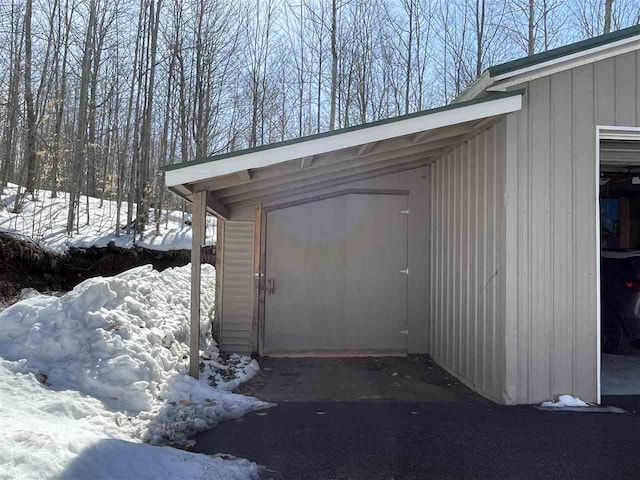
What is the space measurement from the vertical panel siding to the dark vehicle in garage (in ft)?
7.99

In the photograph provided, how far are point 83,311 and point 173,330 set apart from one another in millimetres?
1032

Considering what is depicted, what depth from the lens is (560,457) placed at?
3777 millimetres

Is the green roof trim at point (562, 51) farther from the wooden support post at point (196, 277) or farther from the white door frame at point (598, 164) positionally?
the wooden support post at point (196, 277)

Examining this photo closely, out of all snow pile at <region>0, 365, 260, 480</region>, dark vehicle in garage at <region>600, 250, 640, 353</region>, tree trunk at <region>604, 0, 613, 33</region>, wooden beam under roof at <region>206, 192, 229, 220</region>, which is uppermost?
tree trunk at <region>604, 0, 613, 33</region>

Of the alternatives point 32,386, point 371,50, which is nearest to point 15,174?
point 371,50

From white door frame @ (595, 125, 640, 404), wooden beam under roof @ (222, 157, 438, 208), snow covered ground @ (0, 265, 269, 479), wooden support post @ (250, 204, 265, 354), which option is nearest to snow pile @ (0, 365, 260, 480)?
snow covered ground @ (0, 265, 269, 479)

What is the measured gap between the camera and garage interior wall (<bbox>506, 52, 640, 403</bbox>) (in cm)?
500

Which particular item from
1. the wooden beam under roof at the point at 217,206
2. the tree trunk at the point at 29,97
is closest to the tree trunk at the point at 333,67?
the tree trunk at the point at 29,97

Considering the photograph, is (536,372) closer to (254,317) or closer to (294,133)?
(254,317)

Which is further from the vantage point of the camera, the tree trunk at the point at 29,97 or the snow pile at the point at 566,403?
the tree trunk at the point at 29,97

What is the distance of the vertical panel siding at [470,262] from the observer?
5.19m

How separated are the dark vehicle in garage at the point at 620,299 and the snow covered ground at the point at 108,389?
16.3 ft

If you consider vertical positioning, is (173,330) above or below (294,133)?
below

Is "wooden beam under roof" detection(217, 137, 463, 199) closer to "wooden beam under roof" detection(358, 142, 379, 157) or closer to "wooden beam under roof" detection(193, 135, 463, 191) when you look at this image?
"wooden beam under roof" detection(193, 135, 463, 191)
